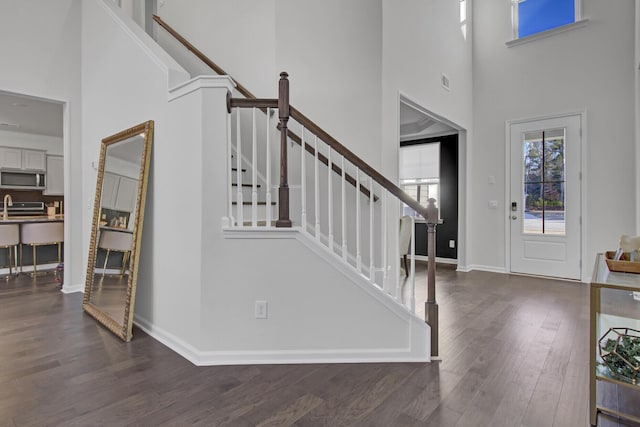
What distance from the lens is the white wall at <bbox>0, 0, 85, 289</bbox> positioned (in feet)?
12.2

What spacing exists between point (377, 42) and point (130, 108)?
2.54 meters

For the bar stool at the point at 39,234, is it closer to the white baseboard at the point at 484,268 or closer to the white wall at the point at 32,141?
the white wall at the point at 32,141

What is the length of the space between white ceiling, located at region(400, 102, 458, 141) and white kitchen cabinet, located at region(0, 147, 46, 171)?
696 centimetres

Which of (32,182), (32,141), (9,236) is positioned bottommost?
(9,236)

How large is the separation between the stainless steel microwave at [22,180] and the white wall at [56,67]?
3235 mm

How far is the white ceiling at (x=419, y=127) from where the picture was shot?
19.4 ft

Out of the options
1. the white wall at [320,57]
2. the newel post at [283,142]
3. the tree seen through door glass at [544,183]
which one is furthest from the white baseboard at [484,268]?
the newel post at [283,142]

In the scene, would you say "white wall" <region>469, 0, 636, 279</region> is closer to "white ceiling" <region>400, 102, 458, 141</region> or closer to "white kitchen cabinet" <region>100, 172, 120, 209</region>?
"white ceiling" <region>400, 102, 458, 141</region>

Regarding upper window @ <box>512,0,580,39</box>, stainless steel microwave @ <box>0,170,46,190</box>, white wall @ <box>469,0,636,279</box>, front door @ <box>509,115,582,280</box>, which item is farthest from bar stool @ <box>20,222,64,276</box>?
upper window @ <box>512,0,580,39</box>

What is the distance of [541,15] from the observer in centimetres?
511

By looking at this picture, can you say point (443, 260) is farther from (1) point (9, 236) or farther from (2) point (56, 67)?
(1) point (9, 236)

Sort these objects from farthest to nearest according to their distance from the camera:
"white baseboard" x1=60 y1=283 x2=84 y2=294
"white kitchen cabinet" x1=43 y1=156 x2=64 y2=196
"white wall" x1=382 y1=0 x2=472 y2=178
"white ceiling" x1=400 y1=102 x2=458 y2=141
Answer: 1. "white kitchen cabinet" x1=43 y1=156 x2=64 y2=196
2. "white ceiling" x1=400 y1=102 x2=458 y2=141
3. "white baseboard" x1=60 y1=283 x2=84 y2=294
4. "white wall" x1=382 y1=0 x2=472 y2=178

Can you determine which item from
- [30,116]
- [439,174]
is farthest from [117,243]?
[439,174]

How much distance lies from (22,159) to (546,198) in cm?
911
